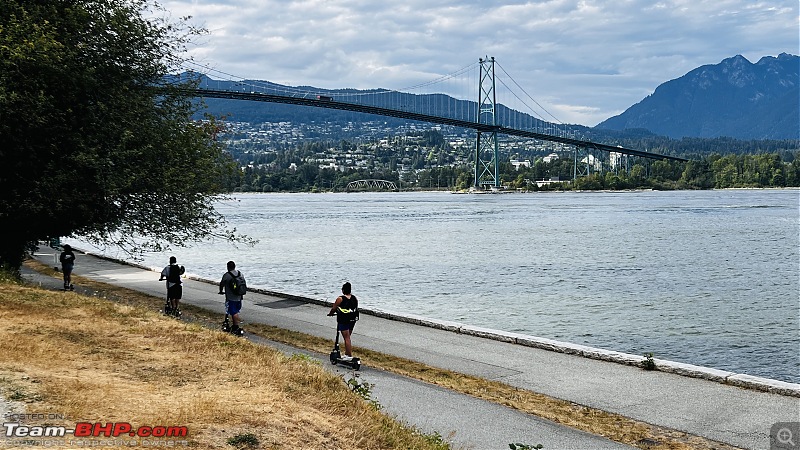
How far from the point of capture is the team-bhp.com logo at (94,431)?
6.42 meters

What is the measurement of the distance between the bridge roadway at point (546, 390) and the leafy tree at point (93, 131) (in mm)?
5467

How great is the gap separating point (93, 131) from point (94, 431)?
13.4 metres

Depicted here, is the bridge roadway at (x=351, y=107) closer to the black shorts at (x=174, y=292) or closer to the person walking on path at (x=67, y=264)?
the person walking on path at (x=67, y=264)

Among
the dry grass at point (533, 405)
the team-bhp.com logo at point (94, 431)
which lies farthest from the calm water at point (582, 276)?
the team-bhp.com logo at point (94, 431)

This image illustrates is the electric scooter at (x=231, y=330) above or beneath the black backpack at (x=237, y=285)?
beneath

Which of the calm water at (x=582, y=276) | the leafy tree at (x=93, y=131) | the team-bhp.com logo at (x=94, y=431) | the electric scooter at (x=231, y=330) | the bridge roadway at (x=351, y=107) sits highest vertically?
the bridge roadway at (x=351, y=107)

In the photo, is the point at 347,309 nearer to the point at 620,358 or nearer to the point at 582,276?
the point at 620,358

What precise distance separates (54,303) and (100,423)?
29.1ft

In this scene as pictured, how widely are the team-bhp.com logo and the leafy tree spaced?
11.4 m

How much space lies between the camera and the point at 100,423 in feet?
22.4

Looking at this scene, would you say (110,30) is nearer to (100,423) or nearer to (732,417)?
(100,423)

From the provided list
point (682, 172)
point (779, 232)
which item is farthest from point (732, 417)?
point (682, 172)

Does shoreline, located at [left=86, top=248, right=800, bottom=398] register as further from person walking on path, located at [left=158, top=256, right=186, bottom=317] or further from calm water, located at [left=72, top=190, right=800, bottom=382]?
calm water, located at [left=72, top=190, right=800, bottom=382]

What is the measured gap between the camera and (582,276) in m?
33.5
